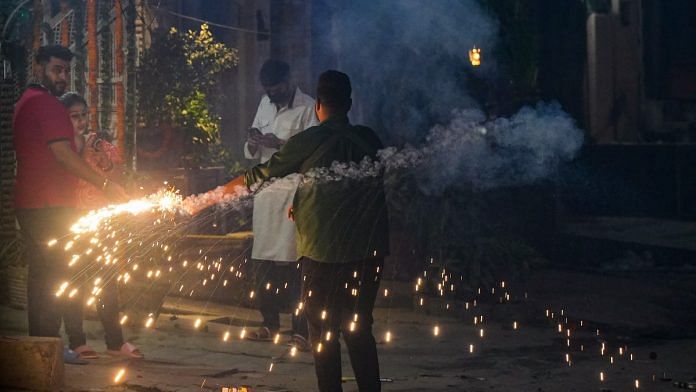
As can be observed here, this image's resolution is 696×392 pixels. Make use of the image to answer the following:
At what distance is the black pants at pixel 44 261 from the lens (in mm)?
6930

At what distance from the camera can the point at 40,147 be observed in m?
6.91

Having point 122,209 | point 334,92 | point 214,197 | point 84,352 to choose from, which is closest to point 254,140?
point 214,197

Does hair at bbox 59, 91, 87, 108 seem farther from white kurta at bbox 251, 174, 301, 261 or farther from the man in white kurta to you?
white kurta at bbox 251, 174, 301, 261

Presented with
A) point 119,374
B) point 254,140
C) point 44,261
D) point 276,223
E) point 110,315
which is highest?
point 254,140

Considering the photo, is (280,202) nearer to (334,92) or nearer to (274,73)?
(274,73)

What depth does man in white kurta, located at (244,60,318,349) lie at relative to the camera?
773cm

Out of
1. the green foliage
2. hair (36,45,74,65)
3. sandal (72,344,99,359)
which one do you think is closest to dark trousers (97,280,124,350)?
sandal (72,344,99,359)

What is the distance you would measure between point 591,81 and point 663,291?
774 cm

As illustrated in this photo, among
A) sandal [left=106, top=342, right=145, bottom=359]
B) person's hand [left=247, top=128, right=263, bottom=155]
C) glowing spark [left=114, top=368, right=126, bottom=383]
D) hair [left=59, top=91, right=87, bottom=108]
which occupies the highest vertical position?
hair [left=59, top=91, right=87, bottom=108]

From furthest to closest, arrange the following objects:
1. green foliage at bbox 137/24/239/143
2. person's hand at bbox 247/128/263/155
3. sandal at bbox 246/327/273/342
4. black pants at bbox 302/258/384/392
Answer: green foliage at bbox 137/24/239/143
sandal at bbox 246/327/273/342
person's hand at bbox 247/128/263/155
black pants at bbox 302/258/384/392

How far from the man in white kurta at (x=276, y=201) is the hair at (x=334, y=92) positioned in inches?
71.4

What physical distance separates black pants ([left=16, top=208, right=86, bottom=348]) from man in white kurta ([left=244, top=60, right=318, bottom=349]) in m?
1.45

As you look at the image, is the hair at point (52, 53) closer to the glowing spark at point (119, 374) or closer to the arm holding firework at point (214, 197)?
the arm holding firework at point (214, 197)

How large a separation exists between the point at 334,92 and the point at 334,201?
0.63 m
